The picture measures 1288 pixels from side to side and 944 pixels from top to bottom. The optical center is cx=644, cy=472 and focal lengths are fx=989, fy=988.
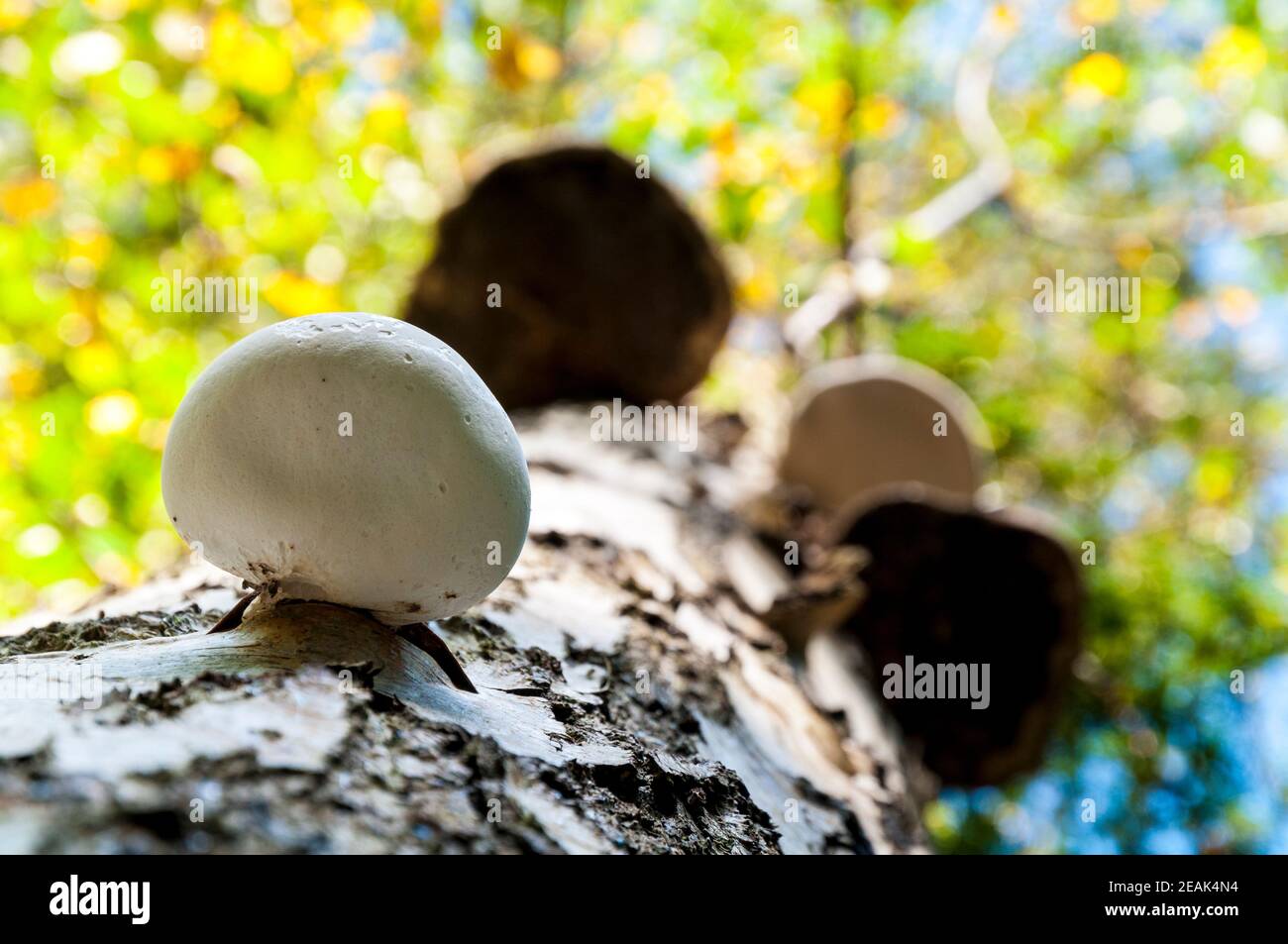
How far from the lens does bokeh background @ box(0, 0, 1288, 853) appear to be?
2.85 meters

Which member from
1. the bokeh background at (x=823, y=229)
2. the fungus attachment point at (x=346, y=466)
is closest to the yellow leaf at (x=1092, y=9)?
the bokeh background at (x=823, y=229)

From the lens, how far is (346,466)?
0.79m

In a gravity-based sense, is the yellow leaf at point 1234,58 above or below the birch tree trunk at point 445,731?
above

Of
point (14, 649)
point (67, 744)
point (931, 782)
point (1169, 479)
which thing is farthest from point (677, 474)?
point (1169, 479)

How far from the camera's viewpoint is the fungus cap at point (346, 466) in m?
0.79

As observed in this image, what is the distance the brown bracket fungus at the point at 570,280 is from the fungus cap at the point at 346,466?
1.76 meters

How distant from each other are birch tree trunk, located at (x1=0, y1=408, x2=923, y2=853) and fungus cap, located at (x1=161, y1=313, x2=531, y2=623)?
8cm

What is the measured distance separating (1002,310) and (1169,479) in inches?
52.8

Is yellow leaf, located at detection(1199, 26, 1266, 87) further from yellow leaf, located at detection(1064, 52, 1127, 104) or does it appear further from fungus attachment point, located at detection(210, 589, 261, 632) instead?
fungus attachment point, located at detection(210, 589, 261, 632)

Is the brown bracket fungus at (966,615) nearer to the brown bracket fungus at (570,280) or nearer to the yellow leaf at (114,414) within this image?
the brown bracket fungus at (570,280)

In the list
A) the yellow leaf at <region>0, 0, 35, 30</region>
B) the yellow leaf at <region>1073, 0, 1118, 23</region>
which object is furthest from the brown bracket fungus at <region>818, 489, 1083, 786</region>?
the yellow leaf at <region>1073, 0, 1118, 23</region>

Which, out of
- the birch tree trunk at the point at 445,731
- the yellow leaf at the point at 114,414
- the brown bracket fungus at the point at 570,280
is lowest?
the birch tree trunk at the point at 445,731

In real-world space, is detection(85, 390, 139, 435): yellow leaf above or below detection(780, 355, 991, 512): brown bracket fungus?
above
